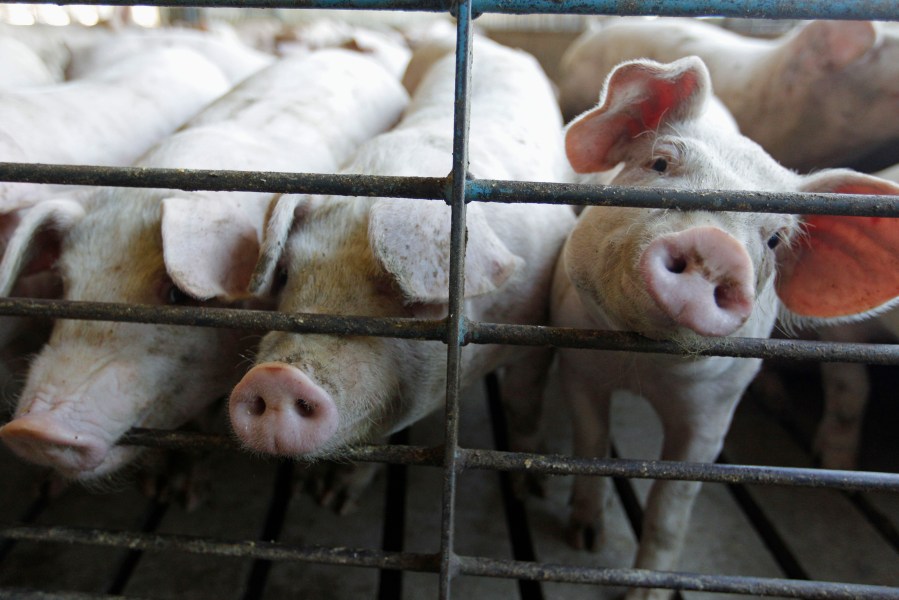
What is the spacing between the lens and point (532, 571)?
1273 millimetres

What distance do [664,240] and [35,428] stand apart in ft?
3.96

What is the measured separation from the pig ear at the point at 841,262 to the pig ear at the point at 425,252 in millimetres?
687

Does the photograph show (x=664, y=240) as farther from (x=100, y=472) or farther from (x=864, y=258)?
(x=100, y=472)

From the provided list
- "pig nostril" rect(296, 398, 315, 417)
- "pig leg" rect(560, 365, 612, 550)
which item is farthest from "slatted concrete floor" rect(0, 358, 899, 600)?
"pig nostril" rect(296, 398, 315, 417)

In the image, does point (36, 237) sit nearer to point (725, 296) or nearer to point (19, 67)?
point (725, 296)

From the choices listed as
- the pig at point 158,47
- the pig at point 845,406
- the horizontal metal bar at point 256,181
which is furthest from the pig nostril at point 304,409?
the pig at point 158,47

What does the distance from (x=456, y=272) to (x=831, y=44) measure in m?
2.28

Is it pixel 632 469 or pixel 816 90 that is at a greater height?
pixel 816 90

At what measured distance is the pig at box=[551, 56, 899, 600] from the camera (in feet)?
3.67

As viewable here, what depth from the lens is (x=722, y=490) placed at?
2.23 metres

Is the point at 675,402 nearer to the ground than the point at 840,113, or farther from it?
nearer to the ground

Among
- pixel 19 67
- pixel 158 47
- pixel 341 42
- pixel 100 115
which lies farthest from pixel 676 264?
pixel 341 42

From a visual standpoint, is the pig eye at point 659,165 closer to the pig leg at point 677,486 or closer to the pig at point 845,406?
the pig leg at point 677,486

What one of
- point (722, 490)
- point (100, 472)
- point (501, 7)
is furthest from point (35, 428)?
point (722, 490)
